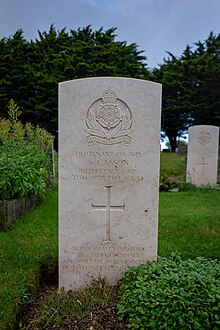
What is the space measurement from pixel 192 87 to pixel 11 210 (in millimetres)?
19515

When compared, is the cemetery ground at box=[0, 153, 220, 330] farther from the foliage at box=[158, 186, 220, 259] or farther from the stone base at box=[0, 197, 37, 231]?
the stone base at box=[0, 197, 37, 231]

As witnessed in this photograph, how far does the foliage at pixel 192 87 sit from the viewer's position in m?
20.0

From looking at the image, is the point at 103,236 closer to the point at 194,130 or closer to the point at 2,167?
the point at 2,167

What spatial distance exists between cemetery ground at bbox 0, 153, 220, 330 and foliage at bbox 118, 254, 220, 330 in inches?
2.1

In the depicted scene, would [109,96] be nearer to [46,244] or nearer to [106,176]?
[106,176]

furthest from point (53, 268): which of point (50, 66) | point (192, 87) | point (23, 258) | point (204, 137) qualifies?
point (50, 66)

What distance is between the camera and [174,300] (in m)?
2.00

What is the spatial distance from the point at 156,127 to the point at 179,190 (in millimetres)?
6256

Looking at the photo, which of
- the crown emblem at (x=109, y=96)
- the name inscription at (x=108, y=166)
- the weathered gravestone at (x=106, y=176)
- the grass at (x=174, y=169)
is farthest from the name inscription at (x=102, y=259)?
the grass at (x=174, y=169)

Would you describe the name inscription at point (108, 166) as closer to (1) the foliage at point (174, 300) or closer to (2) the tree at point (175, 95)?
(1) the foliage at point (174, 300)

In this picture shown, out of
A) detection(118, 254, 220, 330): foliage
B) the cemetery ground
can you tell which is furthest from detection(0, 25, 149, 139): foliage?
detection(118, 254, 220, 330): foliage

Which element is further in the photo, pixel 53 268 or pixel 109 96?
pixel 53 268

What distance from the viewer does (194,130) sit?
31.5 ft

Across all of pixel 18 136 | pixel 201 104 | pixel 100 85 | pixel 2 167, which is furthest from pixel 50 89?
pixel 100 85
